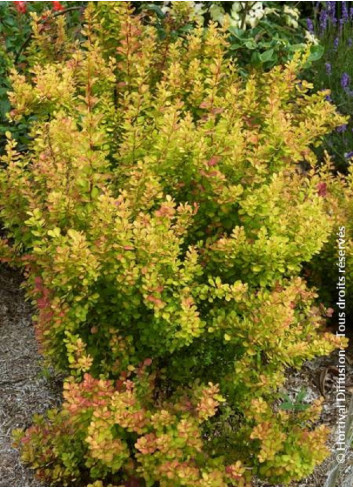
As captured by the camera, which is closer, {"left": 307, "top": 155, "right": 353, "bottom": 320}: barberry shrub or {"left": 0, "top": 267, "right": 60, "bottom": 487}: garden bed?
{"left": 0, "top": 267, "right": 60, "bottom": 487}: garden bed

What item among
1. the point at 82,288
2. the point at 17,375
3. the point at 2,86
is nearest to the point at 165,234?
the point at 82,288

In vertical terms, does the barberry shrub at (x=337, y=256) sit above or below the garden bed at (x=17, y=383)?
above

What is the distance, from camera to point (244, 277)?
2510 mm

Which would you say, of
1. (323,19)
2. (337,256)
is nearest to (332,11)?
(323,19)

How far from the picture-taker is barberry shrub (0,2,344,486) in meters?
2.24

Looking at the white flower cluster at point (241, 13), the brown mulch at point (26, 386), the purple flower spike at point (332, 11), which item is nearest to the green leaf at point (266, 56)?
the white flower cluster at point (241, 13)

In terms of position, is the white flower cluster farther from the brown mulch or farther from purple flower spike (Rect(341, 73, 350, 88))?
the brown mulch

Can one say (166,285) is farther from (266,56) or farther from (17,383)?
(266,56)

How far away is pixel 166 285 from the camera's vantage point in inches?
92.9

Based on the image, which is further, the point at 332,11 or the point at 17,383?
the point at 332,11

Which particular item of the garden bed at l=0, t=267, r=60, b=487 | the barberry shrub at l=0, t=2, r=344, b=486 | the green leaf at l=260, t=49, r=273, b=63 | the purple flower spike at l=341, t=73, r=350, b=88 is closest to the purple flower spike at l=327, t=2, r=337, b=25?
the purple flower spike at l=341, t=73, r=350, b=88

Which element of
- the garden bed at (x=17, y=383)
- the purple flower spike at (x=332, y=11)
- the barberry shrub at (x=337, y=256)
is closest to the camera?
the garden bed at (x=17, y=383)

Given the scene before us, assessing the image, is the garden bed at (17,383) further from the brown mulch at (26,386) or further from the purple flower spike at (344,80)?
the purple flower spike at (344,80)

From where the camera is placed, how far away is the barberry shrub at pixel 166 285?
88.4 inches
